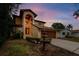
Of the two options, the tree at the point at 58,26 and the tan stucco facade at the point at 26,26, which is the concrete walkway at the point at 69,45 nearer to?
the tree at the point at 58,26

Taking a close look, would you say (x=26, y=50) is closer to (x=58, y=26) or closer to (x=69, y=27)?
(x=58, y=26)

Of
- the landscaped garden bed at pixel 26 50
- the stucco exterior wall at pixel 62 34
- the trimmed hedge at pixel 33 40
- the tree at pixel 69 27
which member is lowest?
the landscaped garden bed at pixel 26 50

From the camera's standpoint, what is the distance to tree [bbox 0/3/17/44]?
2.51m

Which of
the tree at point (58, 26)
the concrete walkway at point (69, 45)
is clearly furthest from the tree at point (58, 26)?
the concrete walkway at point (69, 45)

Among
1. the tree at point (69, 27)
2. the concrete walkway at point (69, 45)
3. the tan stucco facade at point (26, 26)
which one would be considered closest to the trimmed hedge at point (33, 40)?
the tan stucco facade at point (26, 26)

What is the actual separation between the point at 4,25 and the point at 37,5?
0.46 m

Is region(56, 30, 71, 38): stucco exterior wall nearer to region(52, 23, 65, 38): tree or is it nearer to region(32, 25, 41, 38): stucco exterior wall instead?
region(52, 23, 65, 38): tree

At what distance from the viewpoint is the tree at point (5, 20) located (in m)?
2.51

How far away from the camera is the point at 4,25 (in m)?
2.52

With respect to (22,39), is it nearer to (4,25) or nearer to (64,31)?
(4,25)

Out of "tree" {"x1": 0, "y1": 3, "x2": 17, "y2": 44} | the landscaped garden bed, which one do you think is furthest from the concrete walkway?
"tree" {"x1": 0, "y1": 3, "x2": 17, "y2": 44}

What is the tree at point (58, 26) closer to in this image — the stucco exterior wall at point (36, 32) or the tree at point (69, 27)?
the tree at point (69, 27)

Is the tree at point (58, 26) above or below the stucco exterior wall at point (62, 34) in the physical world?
above

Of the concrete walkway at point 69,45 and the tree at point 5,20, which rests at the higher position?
the tree at point 5,20
